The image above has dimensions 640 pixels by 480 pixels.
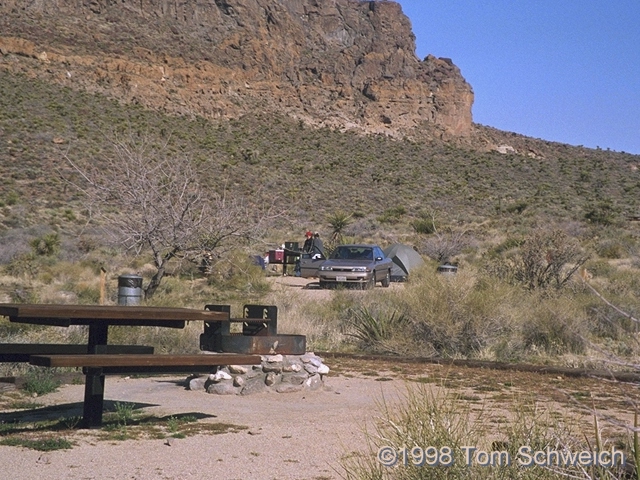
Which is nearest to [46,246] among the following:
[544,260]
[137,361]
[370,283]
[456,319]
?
[370,283]

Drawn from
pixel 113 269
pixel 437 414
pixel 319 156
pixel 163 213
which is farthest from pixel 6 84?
pixel 437 414

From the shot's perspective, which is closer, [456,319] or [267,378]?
[267,378]

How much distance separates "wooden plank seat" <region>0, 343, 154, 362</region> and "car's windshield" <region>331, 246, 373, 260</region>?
15763mm

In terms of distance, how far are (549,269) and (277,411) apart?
40.4 ft

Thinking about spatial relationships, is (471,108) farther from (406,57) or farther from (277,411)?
(277,411)

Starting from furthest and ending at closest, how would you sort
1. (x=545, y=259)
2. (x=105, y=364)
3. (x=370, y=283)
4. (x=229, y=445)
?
(x=370, y=283) < (x=545, y=259) < (x=105, y=364) < (x=229, y=445)

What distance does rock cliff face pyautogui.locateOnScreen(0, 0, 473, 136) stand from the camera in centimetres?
5984

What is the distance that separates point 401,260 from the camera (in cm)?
2767

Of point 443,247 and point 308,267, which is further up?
point 443,247

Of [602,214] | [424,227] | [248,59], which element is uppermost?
[248,59]

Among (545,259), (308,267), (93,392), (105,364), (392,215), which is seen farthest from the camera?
(392,215)

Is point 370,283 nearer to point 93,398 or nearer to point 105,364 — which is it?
point 93,398

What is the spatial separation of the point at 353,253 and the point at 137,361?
1743 centimetres

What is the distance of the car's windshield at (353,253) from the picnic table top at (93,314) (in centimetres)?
1626
